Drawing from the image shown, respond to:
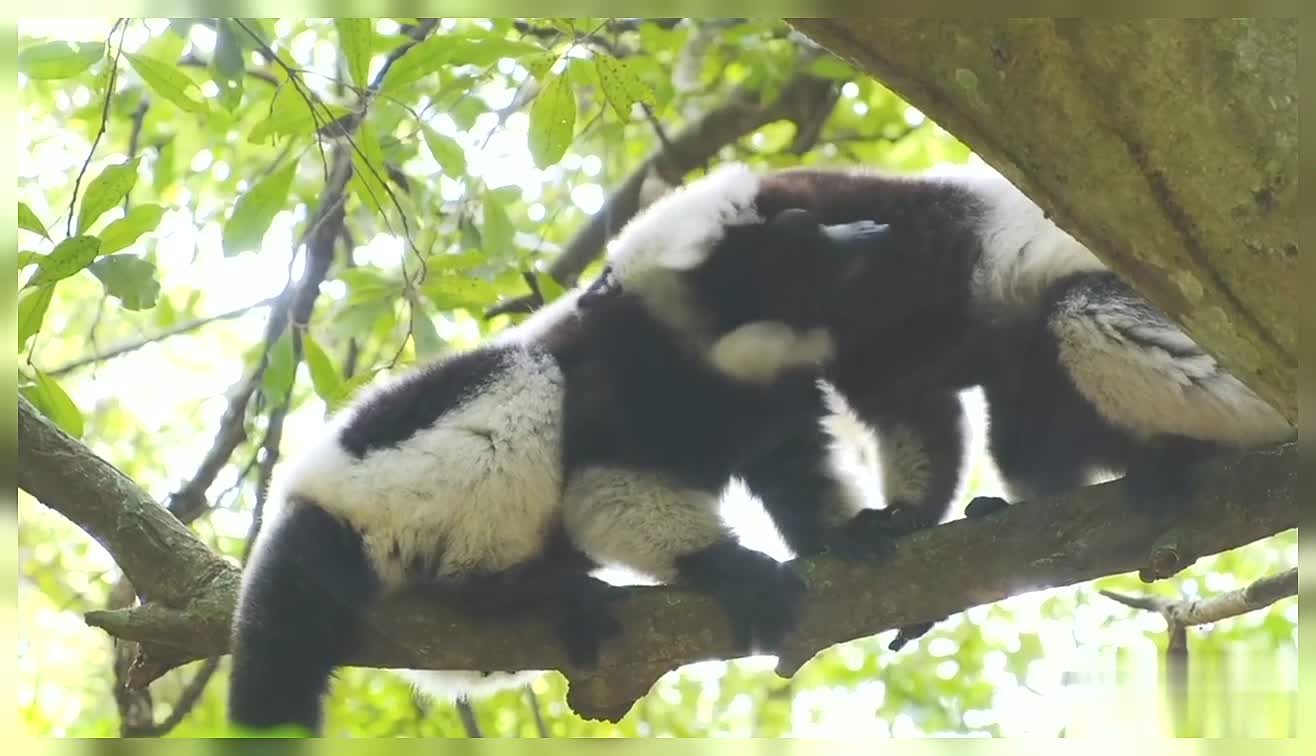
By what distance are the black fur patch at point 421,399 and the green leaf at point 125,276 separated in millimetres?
806

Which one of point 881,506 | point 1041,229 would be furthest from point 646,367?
point 1041,229

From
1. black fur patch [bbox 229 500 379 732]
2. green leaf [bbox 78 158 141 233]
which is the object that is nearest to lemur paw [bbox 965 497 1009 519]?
black fur patch [bbox 229 500 379 732]

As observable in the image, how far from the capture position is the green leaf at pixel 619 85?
4.10m

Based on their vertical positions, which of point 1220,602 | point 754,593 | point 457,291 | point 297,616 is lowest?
point 297,616

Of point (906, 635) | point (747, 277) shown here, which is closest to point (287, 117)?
point (747, 277)

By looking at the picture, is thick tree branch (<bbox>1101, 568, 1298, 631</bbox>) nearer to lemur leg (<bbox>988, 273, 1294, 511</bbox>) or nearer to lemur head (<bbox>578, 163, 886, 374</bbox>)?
lemur leg (<bbox>988, 273, 1294, 511</bbox>)

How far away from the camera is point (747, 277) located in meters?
4.62

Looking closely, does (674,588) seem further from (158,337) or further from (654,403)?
(158,337)

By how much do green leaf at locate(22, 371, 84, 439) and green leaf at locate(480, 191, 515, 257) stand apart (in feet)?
6.03

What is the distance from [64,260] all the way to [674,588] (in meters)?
1.98

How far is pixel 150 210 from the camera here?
3.67 meters

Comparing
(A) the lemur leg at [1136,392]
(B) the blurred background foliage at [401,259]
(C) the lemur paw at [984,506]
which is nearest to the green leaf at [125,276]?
(B) the blurred background foliage at [401,259]

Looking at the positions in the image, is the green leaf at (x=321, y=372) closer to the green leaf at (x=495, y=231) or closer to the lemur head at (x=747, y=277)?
the green leaf at (x=495, y=231)

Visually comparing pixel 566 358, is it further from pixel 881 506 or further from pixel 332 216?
pixel 332 216
